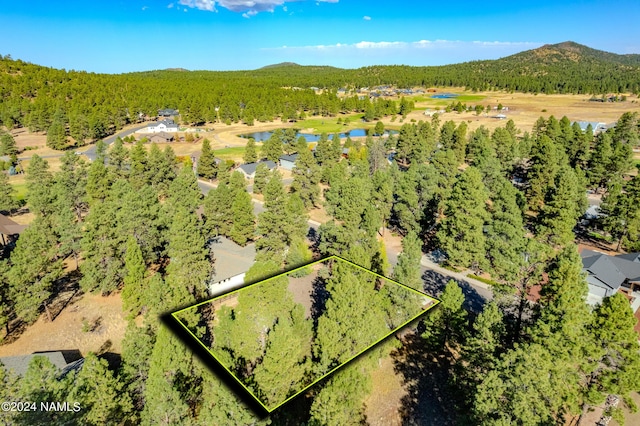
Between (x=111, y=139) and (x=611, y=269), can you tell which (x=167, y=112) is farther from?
(x=611, y=269)

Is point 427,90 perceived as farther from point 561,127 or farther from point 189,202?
point 189,202

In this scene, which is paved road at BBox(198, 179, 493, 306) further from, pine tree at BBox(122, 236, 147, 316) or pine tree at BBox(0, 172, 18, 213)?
pine tree at BBox(0, 172, 18, 213)

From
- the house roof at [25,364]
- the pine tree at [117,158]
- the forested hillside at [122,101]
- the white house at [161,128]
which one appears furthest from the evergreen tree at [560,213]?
the white house at [161,128]

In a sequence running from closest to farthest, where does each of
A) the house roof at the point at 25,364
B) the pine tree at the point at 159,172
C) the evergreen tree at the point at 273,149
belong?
1. the house roof at the point at 25,364
2. the pine tree at the point at 159,172
3. the evergreen tree at the point at 273,149

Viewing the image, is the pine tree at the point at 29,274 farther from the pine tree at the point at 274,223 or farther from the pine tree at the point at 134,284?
the pine tree at the point at 274,223

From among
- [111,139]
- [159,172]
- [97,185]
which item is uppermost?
[97,185]

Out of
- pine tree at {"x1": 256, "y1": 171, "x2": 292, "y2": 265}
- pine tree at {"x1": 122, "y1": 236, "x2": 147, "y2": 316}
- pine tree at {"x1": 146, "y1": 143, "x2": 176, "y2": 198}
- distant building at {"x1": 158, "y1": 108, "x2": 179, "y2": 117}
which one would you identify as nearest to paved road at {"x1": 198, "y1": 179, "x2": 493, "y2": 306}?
pine tree at {"x1": 256, "y1": 171, "x2": 292, "y2": 265}

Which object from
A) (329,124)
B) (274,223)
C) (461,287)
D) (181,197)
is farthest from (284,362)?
(329,124)
